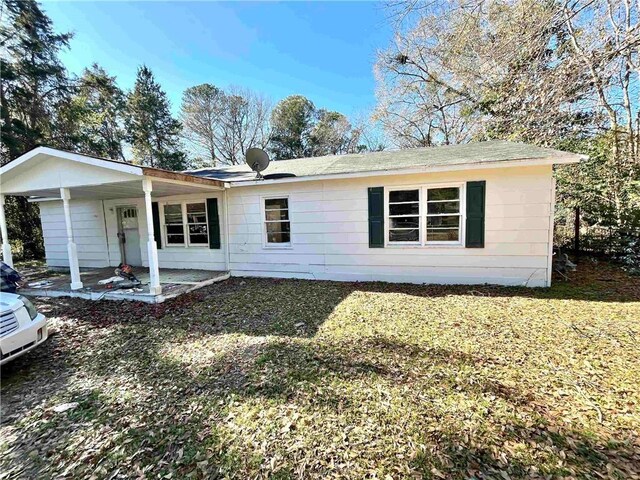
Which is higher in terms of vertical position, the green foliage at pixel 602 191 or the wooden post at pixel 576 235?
the green foliage at pixel 602 191

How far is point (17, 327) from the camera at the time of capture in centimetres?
332

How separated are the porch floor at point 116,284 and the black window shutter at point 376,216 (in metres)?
4.08

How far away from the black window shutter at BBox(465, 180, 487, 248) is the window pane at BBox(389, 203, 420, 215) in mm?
1060

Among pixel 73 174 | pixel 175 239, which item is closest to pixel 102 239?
pixel 175 239

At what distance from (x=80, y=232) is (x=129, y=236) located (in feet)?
6.60

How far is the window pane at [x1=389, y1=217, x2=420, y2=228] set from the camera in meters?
6.70

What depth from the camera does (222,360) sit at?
3500 millimetres

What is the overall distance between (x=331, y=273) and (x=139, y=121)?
21807mm

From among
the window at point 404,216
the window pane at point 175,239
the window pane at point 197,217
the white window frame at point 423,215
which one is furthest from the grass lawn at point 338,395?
the window pane at point 175,239

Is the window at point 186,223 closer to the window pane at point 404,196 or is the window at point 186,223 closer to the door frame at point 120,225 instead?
the door frame at point 120,225

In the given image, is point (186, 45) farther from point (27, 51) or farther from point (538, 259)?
point (538, 259)

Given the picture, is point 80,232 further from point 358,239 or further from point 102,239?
point 358,239

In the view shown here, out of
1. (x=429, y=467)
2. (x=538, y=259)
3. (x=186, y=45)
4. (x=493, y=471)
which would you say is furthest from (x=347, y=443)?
(x=186, y=45)

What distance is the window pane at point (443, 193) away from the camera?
21.0 ft
